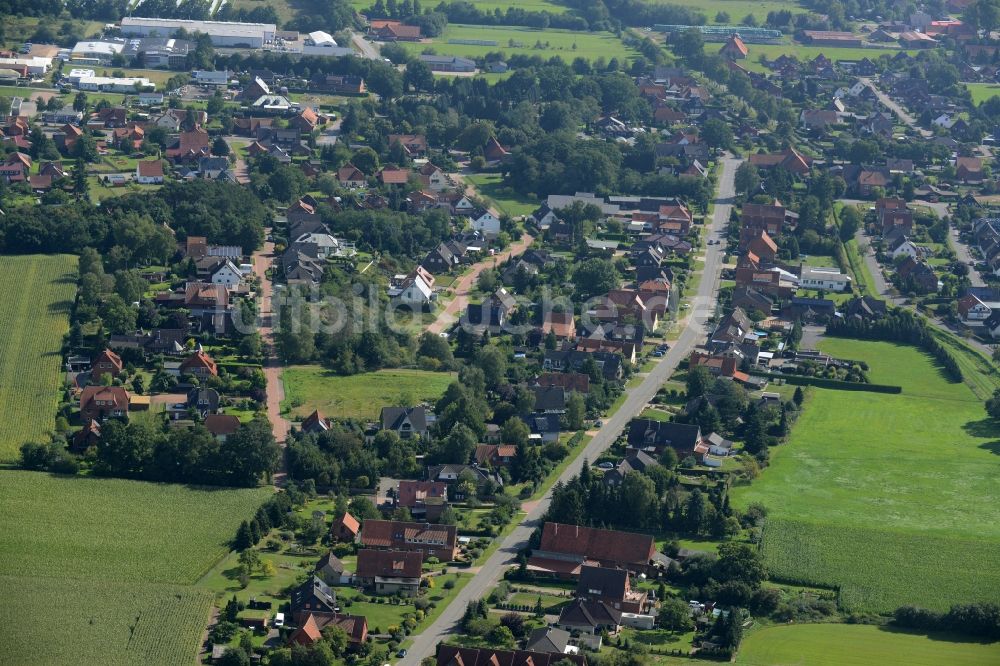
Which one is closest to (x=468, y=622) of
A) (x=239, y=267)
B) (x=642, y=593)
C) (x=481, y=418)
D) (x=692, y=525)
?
(x=642, y=593)

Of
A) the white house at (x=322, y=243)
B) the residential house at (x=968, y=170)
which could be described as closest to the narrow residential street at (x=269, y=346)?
the white house at (x=322, y=243)

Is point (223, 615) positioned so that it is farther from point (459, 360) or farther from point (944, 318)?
point (944, 318)

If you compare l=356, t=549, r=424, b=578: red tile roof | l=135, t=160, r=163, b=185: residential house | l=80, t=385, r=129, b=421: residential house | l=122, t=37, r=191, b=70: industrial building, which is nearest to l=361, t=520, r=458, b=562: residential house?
l=356, t=549, r=424, b=578: red tile roof

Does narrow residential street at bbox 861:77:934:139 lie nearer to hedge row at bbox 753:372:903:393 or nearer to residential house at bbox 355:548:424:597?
hedge row at bbox 753:372:903:393

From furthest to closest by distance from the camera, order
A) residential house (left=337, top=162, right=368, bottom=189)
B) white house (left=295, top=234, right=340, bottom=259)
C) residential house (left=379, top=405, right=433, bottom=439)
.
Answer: residential house (left=337, top=162, right=368, bottom=189) < white house (left=295, top=234, right=340, bottom=259) < residential house (left=379, top=405, right=433, bottom=439)

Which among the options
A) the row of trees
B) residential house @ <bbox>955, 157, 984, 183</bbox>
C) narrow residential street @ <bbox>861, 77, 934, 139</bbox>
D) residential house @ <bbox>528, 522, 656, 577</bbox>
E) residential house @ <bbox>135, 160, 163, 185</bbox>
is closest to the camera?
residential house @ <bbox>528, 522, 656, 577</bbox>

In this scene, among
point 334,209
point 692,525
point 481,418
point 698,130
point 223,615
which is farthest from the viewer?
point 698,130
